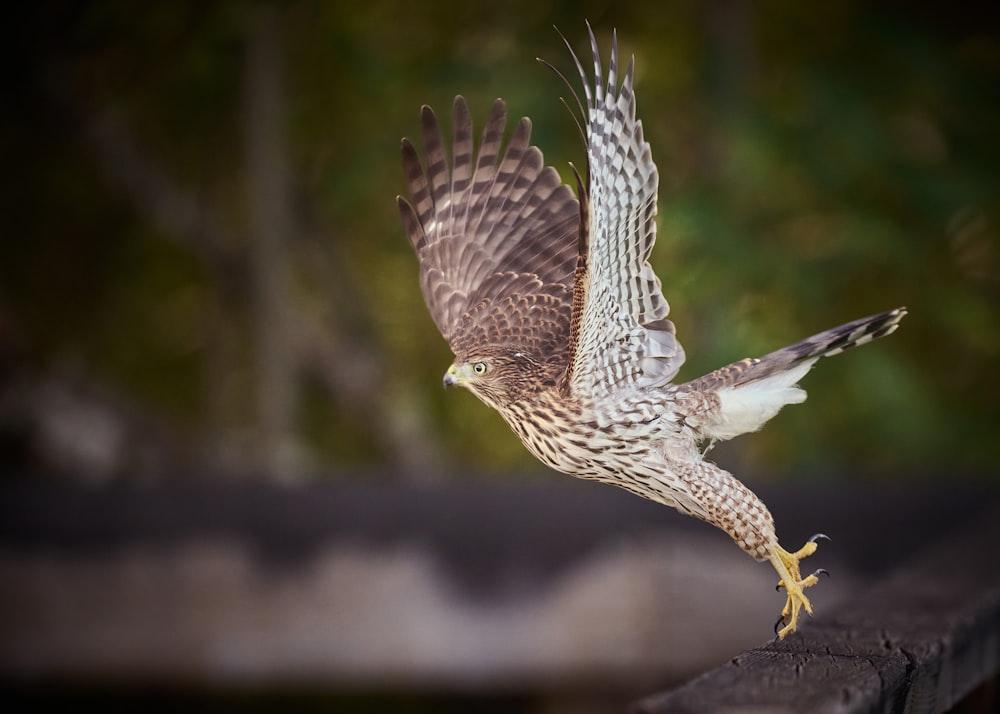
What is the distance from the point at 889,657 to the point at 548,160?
7.97 feet

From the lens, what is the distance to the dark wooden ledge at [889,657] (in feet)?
3.19

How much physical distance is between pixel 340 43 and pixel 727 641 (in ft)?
8.31

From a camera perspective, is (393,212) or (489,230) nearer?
(489,230)

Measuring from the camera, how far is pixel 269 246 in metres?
3.69

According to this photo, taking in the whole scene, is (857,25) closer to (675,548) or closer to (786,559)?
(675,548)

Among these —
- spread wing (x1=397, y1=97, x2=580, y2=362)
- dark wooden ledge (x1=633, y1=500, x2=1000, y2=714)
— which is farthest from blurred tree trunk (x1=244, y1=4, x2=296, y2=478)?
spread wing (x1=397, y1=97, x2=580, y2=362)

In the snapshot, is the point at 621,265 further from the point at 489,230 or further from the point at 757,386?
the point at 489,230

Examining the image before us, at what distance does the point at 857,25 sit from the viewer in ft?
11.9

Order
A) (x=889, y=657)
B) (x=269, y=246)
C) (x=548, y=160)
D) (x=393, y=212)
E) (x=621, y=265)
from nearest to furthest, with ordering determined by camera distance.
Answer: (x=621, y=265), (x=889, y=657), (x=548, y=160), (x=269, y=246), (x=393, y=212)

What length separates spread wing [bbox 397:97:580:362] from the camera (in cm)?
124

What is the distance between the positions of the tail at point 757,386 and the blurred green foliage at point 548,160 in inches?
59.9

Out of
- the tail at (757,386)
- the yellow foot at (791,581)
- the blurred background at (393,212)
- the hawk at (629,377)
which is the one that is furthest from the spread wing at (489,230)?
the blurred background at (393,212)

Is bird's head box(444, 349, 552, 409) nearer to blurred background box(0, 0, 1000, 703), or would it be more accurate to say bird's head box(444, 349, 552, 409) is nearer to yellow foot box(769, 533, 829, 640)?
yellow foot box(769, 533, 829, 640)

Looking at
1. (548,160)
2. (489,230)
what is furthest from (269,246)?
(489,230)
